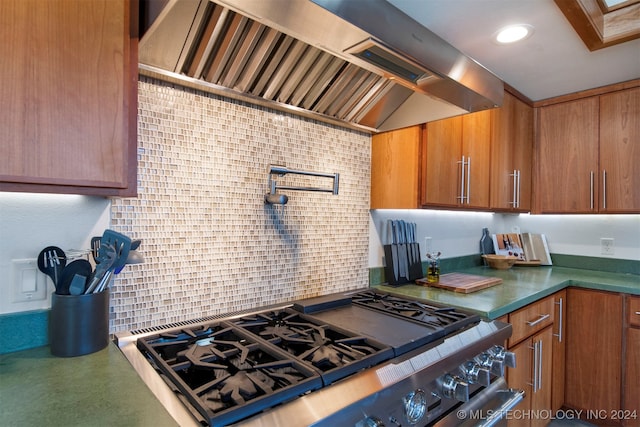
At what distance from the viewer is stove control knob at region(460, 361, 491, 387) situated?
Answer: 1126 millimetres

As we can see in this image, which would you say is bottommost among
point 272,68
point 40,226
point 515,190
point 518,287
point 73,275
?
point 518,287

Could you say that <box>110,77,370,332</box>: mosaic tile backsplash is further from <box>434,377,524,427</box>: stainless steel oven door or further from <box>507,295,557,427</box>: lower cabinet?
<box>507,295,557,427</box>: lower cabinet

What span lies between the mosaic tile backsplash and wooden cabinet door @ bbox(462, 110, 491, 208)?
0.74 metres

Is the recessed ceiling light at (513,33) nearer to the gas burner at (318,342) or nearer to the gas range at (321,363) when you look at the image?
the gas range at (321,363)

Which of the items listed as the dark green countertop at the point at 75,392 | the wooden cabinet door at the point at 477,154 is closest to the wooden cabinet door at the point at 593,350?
the wooden cabinet door at the point at 477,154

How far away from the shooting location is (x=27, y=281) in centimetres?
96

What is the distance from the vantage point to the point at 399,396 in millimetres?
877

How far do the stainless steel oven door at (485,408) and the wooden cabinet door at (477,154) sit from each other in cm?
101

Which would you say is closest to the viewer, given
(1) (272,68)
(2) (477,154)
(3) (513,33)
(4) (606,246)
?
(1) (272,68)

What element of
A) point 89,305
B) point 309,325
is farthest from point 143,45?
point 309,325

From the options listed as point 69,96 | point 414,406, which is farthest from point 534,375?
point 69,96

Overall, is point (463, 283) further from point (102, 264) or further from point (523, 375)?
point (102, 264)

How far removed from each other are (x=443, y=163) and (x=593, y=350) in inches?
62.8

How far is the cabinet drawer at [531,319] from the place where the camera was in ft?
5.51
